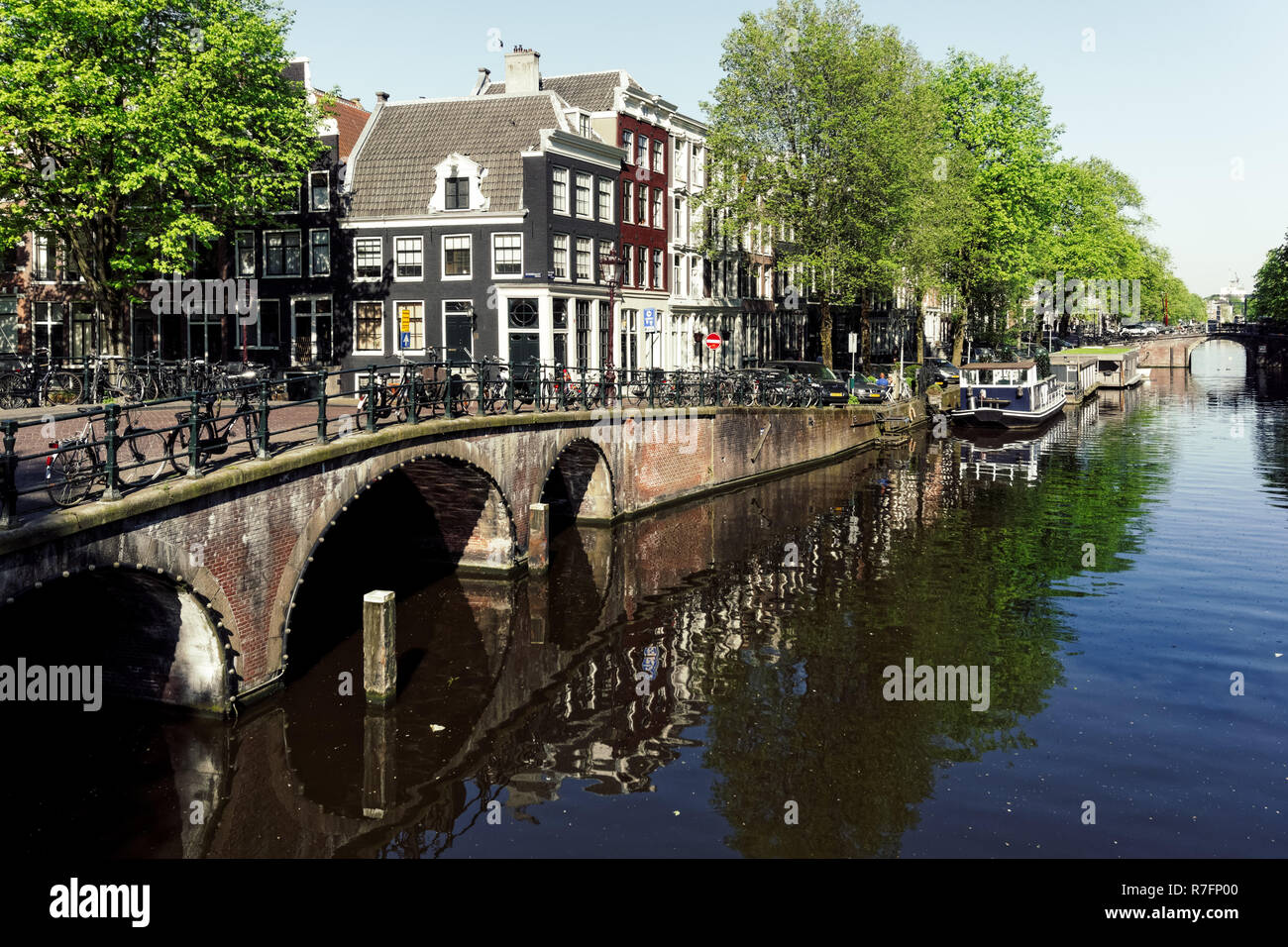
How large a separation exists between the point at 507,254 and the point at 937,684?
90.7 feet

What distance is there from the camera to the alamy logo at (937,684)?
1898 cm

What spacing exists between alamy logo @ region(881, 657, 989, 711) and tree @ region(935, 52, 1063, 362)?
2034 inches

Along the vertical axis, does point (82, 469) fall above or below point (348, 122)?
below

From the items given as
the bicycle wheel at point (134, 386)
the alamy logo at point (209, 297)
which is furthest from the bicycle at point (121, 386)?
the alamy logo at point (209, 297)

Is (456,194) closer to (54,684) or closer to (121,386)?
(121,386)

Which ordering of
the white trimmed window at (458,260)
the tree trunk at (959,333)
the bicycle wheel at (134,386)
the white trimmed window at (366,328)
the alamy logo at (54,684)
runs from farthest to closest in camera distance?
the tree trunk at (959,333) → the white trimmed window at (366,328) → the white trimmed window at (458,260) → the bicycle wheel at (134,386) → the alamy logo at (54,684)

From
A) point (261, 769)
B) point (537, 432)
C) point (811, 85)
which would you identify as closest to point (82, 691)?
point (261, 769)

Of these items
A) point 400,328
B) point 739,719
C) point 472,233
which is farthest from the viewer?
point 400,328

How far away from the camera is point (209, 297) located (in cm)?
4531

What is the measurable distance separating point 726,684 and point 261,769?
782 centimetres

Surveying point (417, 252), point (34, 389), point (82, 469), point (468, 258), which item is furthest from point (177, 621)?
point (417, 252)

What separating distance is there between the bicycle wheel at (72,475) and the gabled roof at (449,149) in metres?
29.1
